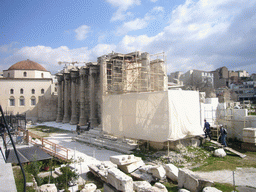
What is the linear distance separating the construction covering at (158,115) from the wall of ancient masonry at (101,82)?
6.49ft

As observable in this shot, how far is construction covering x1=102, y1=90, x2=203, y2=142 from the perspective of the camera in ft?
36.8

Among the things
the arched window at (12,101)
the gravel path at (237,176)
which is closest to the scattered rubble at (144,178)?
the gravel path at (237,176)

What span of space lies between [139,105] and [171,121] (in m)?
2.55

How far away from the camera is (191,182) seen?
7070mm

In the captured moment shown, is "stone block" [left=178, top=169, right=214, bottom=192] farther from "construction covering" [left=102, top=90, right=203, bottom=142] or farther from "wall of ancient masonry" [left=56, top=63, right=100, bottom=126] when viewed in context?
"wall of ancient masonry" [left=56, top=63, right=100, bottom=126]

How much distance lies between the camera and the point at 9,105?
35031 mm

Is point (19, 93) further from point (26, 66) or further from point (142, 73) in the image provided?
point (142, 73)

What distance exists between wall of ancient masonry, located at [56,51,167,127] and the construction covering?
198 cm

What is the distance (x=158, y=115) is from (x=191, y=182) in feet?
16.0

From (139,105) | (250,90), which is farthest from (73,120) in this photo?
(250,90)

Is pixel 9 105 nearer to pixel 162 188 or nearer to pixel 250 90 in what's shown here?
pixel 162 188

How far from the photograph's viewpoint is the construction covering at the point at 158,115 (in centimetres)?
1120

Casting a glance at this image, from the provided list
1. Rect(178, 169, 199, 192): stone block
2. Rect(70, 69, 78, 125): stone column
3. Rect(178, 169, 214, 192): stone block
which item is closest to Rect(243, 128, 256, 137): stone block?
Rect(178, 169, 214, 192): stone block

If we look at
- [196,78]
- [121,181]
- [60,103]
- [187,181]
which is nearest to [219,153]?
[187,181]
